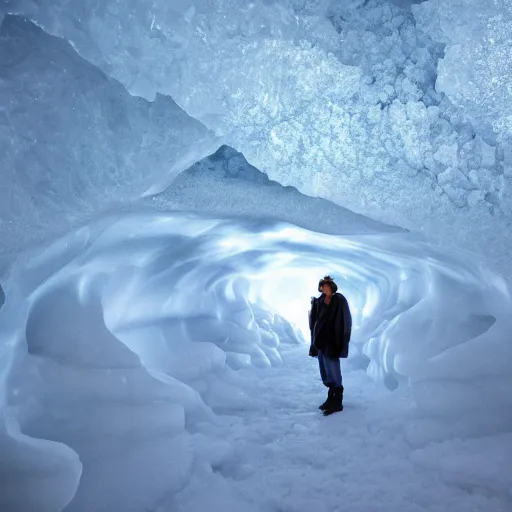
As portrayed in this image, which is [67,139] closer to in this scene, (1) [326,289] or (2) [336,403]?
(1) [326,289]

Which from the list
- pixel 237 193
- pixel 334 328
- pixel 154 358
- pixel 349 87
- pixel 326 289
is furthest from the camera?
pixel 154 358

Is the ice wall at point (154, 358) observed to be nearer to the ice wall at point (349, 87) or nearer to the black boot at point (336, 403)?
the black boot at point (336, 403)

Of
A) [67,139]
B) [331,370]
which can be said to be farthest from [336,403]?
[67,139]

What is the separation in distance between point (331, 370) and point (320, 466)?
1268 millimetres

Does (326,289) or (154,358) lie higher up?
(326,289)

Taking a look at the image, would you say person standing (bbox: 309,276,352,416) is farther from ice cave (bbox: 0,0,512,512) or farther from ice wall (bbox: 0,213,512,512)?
ice wall (bbox: 0,213,512,512)

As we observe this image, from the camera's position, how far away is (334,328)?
14.2 feet

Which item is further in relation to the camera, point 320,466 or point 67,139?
point 320,466

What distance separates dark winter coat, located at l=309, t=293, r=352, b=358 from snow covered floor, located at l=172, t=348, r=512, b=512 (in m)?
0.68

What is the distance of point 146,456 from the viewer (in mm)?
3189

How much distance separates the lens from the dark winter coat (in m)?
4.31

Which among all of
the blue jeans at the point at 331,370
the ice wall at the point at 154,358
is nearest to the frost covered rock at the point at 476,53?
the ice wall at the point at 154,358

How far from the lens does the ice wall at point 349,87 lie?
9.38 ft

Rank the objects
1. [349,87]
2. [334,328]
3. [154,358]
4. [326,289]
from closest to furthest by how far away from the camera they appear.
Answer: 1. [349,87]
2. [334,328]
3. [326,289]
4. [154,358]
